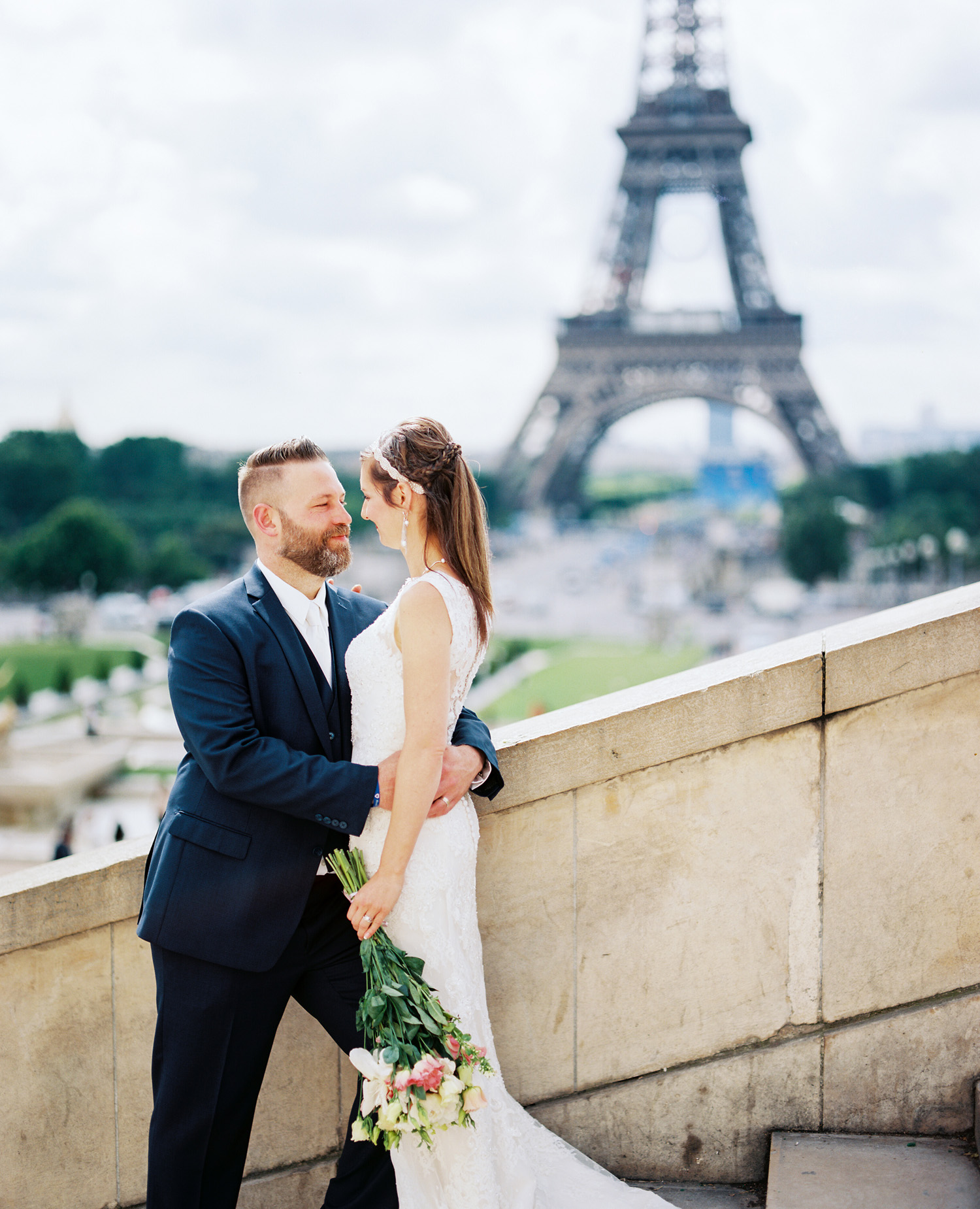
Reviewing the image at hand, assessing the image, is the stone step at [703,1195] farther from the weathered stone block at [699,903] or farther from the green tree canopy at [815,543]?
the green tree canopy at [815,543]

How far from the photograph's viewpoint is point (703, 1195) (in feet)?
9.32

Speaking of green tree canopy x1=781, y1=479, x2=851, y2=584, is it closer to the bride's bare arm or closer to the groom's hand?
the groom's hand

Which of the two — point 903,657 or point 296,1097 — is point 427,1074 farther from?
point 903,657

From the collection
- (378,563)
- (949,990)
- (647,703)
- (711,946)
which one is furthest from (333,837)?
(378,563)

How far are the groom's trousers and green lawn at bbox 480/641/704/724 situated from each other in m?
15.2

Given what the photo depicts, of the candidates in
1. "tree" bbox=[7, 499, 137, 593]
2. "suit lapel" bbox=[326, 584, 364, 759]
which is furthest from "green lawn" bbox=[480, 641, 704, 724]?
"tree" bbox=[7, 499, 137, 593]

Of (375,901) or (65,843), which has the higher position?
(65,843)

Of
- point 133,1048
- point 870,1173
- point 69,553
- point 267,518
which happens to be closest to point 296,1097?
point 133,1048

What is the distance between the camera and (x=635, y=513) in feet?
309

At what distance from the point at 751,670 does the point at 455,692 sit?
0.76 m

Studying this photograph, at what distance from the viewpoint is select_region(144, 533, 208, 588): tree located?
41.8 metres

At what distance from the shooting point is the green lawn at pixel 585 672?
20.7m

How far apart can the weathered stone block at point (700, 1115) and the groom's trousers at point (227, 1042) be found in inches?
22.4

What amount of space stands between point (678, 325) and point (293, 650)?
155 feet
